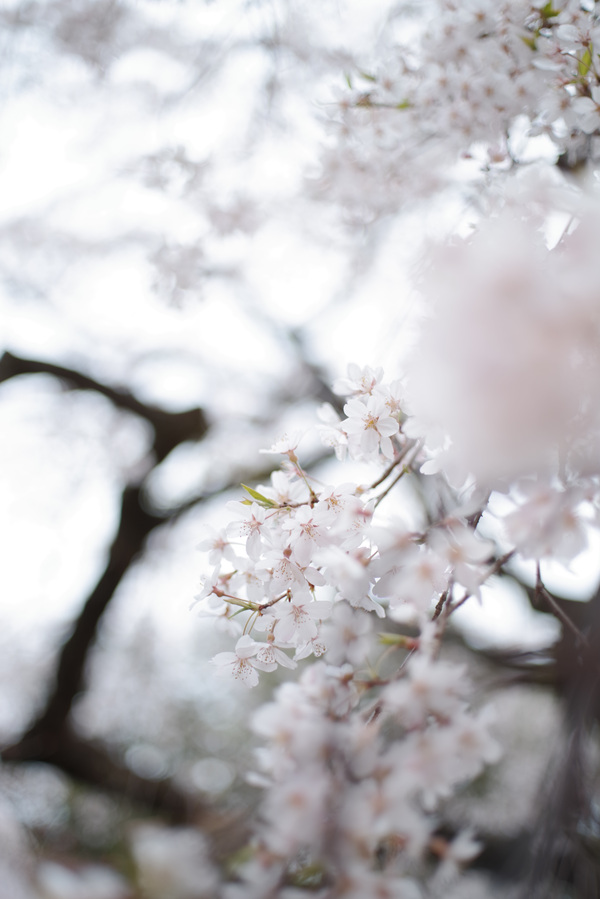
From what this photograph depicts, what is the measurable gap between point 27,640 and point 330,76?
4553mm

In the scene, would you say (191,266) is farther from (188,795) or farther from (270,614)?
(188,795)

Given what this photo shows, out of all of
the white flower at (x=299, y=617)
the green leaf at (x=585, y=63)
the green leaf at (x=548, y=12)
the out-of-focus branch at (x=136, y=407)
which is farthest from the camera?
the out-of-focus branch at (x=136, y=407)

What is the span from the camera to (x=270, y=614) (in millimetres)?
635

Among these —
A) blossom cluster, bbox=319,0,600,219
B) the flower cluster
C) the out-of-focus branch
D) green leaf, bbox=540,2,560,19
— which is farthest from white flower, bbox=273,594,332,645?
the out-of-focus branch

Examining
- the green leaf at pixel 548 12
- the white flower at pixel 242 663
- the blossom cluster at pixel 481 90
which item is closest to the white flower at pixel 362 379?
the white flower at pixel 242 663

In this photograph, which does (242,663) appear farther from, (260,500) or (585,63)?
(585,63)

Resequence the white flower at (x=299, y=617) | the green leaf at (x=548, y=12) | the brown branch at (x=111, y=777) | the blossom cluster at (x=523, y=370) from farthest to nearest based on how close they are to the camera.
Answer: the brown branch at (x=111, y=777) < the green leaf at (x=548, y=12) < the white flower at (x=299, y=617) < the blossom cluster at (x=523, y=370)

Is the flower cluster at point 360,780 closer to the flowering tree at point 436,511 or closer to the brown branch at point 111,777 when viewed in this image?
the flowering tree at point 436,511

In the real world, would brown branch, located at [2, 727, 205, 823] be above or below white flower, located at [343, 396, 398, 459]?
below

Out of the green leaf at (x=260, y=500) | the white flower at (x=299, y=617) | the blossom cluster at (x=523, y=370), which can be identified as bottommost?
the white flower at (x=299, y=617)

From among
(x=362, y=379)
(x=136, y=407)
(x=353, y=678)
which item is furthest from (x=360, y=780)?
(x=136, y=407)

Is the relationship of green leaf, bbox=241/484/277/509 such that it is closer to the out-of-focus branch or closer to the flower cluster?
the flower cluster

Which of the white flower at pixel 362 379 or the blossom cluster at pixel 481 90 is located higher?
the blossom cluster at pixel 481 90

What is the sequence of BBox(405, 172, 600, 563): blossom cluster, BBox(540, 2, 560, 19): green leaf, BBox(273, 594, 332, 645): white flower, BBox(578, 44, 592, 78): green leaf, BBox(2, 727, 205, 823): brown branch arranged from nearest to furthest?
BBox(405, 172, 600, 563): blossom cluster < BBox(273, 594, 332, 645): white flower < BBox(578, 44, 592, 78): green leaf < BBox(540, 2, 560, 19): green leaf < BBox(2, 727, 205, 823): brown branch
